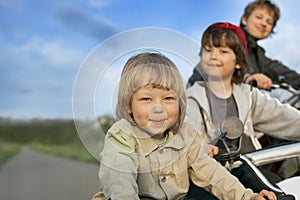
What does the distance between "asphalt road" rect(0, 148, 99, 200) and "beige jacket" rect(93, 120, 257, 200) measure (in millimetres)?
4328

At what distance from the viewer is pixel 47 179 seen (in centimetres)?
733

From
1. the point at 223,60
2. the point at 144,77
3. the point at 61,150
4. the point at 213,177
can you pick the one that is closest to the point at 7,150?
the point at 61,150

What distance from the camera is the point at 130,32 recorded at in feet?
4.15

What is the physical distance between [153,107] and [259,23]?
1.89m

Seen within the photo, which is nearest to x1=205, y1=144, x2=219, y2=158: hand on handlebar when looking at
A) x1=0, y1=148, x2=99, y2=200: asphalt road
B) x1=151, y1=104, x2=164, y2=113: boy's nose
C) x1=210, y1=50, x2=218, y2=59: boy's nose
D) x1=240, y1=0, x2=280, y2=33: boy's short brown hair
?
x1=151, y1=104, x2=164, y2=113: boy's nose

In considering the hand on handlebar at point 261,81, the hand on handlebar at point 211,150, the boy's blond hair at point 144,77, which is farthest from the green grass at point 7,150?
the boy's blond hair at point 144,77

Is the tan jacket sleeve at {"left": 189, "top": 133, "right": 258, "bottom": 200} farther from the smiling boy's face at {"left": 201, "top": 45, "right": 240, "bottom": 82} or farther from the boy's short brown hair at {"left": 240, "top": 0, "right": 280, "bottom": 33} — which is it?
the boy's short brown hair at {"left": 240, "top": 0, "right": 280, "bottom": 33}

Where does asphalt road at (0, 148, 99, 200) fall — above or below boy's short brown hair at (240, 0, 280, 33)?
below

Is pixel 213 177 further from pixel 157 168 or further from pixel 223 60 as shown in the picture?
pixel 223 60

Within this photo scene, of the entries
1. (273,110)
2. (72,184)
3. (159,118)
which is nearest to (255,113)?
(273,110)

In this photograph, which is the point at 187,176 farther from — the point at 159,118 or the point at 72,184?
the point at 72,184

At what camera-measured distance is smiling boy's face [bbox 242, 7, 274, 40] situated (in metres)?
3.01

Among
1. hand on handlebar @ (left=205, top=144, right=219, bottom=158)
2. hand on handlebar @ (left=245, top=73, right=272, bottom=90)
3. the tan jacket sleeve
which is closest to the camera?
the tan jacket sleeve

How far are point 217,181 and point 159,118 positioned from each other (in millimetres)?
295
